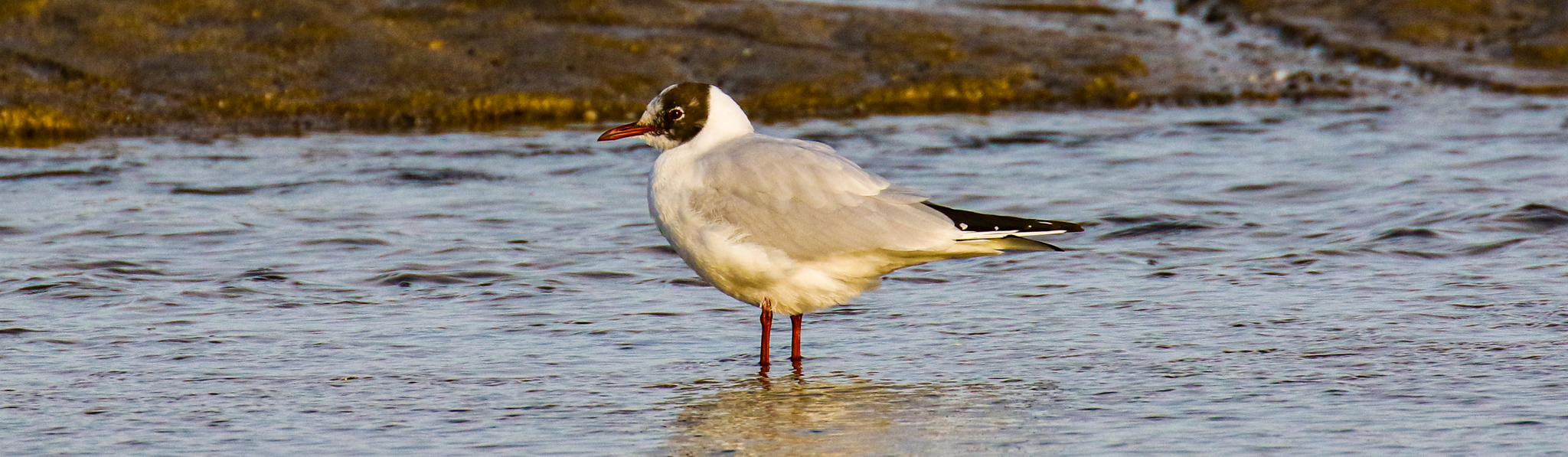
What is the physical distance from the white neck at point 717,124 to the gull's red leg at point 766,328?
0.54m

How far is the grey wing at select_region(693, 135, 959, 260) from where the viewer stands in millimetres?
5840

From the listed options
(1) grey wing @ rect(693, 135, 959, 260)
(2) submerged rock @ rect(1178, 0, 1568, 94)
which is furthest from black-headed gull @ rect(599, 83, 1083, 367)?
(2) submerged rock @ rect(1178, 0, 1568, 94)

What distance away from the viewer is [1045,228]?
5648mm

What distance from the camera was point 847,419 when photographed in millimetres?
5219

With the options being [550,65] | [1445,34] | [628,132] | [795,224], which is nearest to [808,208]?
[795,224]

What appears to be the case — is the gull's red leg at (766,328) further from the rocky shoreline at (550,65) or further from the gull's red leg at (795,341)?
the rocky shoreline at (550,65)

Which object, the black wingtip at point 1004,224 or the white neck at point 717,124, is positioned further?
the white neck at point 717,124

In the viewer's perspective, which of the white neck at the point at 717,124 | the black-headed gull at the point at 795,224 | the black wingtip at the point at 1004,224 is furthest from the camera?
the white neck at the point at 717,124

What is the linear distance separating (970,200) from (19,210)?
4509 mm

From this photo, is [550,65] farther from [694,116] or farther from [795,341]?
[795,341]

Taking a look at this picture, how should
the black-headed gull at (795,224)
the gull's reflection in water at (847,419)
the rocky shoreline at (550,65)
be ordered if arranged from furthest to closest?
1. the rocky shoreline at (550,65)
2. the black-headed gull at (795,224)
3. the gull's reflection in water at (847,419)

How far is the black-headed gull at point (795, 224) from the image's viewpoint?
5836mm

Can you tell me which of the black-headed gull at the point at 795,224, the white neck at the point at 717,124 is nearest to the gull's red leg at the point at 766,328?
the black-headed gull at the point at 795,224

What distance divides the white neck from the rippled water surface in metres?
0.67
